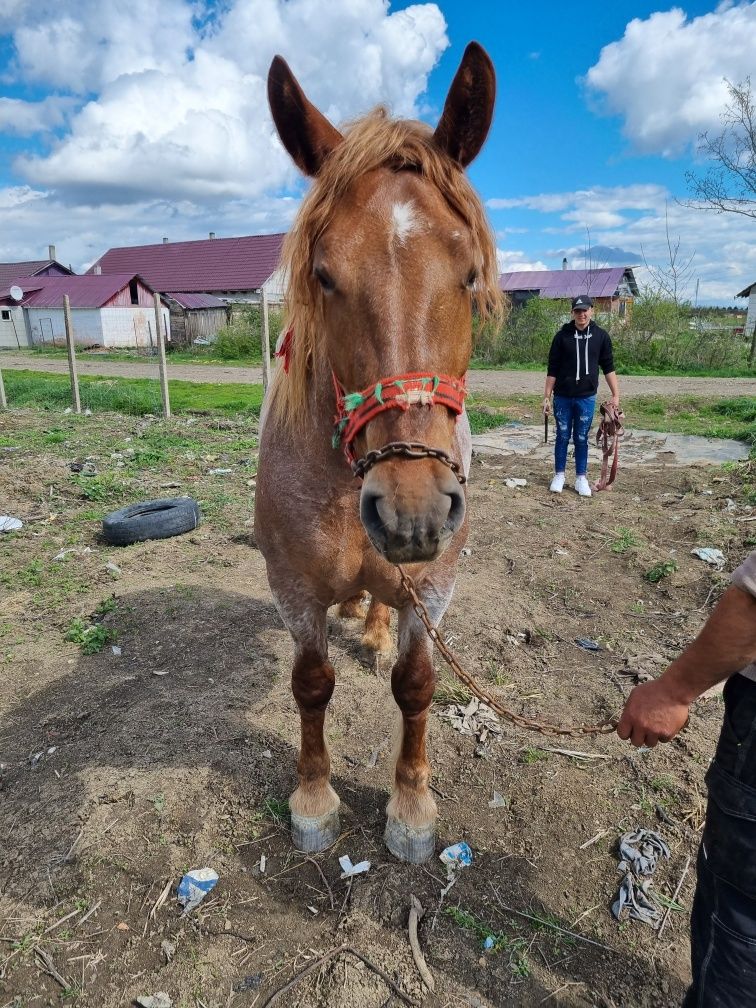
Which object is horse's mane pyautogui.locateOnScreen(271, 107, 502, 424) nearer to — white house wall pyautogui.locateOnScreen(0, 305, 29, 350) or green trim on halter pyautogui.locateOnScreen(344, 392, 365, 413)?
green trim on halter pyautogui.locateOnScreen(344, 392, 365, 413)

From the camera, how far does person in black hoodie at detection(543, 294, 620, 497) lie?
7047mm

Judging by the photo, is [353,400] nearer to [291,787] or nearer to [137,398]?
[291,787]

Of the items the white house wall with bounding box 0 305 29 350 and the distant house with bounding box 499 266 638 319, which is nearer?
the white house wall with bounding box 0 305 29 350

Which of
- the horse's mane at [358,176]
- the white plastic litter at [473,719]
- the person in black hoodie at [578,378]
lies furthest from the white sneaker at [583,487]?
the horse's mane at [358,176]

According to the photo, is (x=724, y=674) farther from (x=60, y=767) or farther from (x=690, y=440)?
(x=690, y=440)

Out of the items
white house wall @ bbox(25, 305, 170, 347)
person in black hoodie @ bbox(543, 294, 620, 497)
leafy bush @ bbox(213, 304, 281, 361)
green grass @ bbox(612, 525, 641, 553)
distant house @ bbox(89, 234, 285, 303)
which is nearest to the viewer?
green grass @ bbox(612, 525, 641, 553)

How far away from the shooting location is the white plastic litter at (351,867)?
8.07 feet

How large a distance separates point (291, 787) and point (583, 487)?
551 cm

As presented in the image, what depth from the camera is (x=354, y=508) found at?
2316 millimetres

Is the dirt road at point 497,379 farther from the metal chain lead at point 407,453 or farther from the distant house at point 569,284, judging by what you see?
the distant house at point 569,284

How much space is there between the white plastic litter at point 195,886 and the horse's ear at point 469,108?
2.83 metres

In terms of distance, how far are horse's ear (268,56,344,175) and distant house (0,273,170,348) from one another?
33642mm

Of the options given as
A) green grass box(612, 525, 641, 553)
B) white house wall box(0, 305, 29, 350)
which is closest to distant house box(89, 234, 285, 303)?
white house wall box(0, 305, 29, 350)

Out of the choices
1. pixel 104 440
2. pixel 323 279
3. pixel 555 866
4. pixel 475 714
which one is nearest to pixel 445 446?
pixel 323 279
